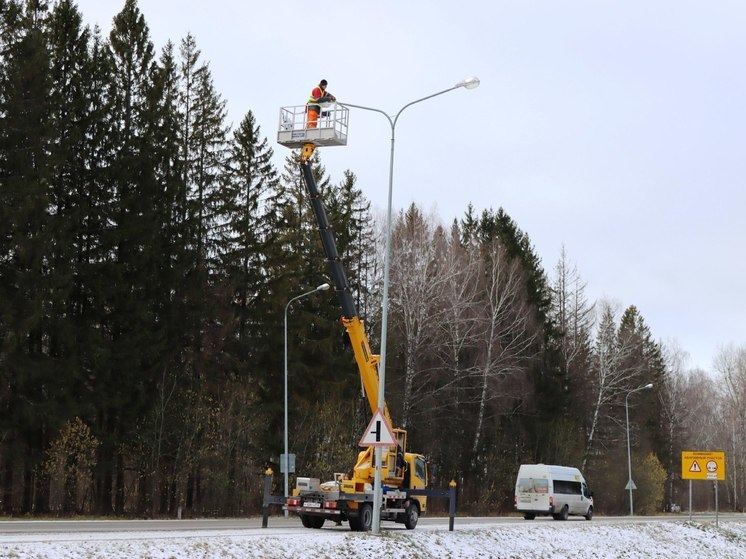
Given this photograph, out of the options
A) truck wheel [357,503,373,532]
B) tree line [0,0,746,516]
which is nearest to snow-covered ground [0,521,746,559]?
truck wheel [357,503,373,532]

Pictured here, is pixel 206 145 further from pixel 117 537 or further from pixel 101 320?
pixel 117 537

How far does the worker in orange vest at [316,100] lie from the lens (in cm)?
2672

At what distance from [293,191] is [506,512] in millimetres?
23630

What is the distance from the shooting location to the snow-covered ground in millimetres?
17203

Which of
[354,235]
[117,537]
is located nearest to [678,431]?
[354,235]

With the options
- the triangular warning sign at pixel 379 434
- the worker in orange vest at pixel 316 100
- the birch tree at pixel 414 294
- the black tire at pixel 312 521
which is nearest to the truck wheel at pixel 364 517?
the black tire at pixel 312 521

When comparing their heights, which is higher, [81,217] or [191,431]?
[81,217]

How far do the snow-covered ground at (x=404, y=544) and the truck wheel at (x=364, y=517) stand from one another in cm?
124

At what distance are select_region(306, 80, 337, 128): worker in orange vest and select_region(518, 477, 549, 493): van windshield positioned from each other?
2360 centimetres

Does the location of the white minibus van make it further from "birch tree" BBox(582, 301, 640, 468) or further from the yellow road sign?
"birch tree" BBox(582, 301, 640, 468)

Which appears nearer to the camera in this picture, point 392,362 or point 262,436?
point 262,436

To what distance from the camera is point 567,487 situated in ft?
146

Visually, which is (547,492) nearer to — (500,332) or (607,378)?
(500,332)

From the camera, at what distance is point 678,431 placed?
88375 mm
